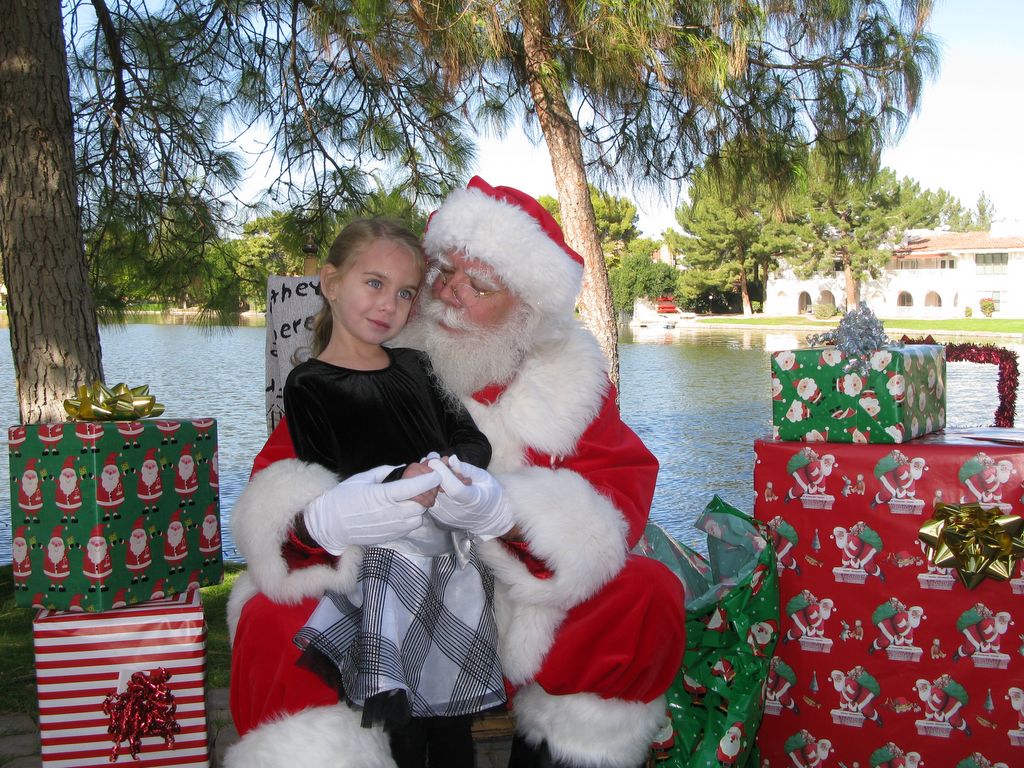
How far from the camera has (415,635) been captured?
151 cm

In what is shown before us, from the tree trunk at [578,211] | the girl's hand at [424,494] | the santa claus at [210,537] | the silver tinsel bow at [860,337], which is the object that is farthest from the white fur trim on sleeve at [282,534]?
the tree trunk at [578,211]

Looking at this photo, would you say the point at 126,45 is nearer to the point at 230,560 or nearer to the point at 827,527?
the point at 230,560

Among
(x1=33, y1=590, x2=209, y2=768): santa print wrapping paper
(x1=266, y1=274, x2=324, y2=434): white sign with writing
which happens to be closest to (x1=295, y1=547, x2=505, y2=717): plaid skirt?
(x1=33, y1=590, x2=209, y2=768): santa print wrapping paper

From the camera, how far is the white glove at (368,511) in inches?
58.6

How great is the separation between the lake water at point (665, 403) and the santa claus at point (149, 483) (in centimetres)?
258

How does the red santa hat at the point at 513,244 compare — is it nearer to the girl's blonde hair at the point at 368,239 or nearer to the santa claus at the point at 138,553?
the girl's blonde hair at the point at 368,239

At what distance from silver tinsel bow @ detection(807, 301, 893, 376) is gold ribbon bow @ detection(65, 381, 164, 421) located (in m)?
1.56

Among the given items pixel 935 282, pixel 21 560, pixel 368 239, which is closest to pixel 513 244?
pixel 368 239

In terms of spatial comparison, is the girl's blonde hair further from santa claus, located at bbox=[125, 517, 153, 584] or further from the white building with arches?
the white building with arches

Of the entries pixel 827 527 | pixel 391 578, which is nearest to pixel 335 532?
pixel 391 578

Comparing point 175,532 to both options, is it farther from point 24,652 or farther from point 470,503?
point 24,652

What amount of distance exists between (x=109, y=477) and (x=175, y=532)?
0.24 m

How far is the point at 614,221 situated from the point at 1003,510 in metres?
43.0

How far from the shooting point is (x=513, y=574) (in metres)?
1.65
